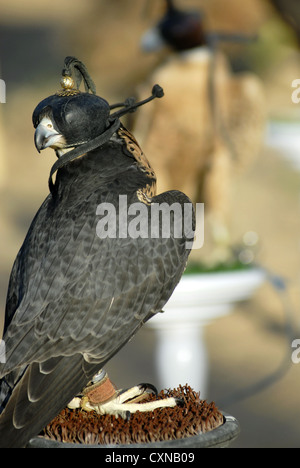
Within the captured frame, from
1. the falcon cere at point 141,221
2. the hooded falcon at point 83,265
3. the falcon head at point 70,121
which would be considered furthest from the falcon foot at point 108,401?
the falcon head at point 70,121

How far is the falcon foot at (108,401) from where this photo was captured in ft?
5.01

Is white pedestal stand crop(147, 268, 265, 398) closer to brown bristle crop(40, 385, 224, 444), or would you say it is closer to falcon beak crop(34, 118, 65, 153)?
brown bristle crop(40, 385, 224, 444)

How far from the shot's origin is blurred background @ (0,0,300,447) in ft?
12.7

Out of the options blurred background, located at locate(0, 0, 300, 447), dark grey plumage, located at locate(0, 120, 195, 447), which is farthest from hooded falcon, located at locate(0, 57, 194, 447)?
blurred background, located at locate(0, 0, 300, 447)

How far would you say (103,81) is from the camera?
6.95 metres

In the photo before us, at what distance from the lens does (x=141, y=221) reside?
1.54m

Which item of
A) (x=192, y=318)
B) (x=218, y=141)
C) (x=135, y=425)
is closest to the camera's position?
(x=135, y=425)

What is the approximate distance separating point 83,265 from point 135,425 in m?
0.35

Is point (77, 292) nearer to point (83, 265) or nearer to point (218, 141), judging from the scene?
point (83, 265)

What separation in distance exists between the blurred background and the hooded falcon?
6.02 ft

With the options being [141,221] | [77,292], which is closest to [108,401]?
[77,292]

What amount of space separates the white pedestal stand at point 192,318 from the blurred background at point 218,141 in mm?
298

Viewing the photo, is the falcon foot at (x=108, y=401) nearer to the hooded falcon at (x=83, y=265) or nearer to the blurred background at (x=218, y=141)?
the hooded falcon at (x=83, y=265)
